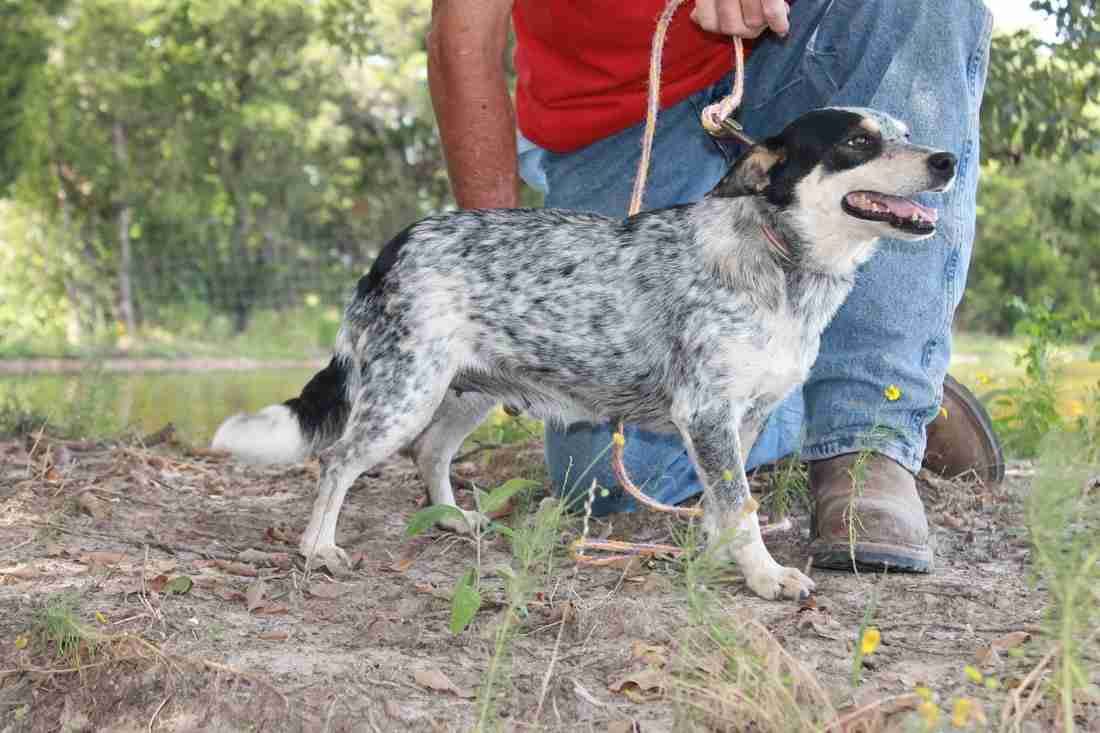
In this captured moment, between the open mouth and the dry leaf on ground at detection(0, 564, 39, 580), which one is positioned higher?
the open mouth

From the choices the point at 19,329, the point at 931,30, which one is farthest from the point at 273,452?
the point at 19,329

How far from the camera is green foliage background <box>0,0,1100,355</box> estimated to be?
642 inches

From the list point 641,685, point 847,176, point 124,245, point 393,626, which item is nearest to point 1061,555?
point 641,685

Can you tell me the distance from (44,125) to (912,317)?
49.4 ft

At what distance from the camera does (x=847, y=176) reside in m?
3.06

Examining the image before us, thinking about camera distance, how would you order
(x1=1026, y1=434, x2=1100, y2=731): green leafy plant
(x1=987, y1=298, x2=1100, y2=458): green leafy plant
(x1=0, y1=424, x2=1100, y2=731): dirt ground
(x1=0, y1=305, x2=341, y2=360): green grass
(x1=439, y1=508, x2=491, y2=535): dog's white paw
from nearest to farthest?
(x1=1026, y1=434, x2=1100, y2=731): green leafy plant, (x1=0, y1=424, x2=1100, y2=731): dirt ground, (x1=439, y1=508, x2=491, y2=535): dog's white paw, (x1=987, y1=298, x2=1100, y2=458): green leafy plant, (x1=0, y1=305, x2=341, y2=360): green grass

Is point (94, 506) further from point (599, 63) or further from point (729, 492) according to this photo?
point (599, 63)

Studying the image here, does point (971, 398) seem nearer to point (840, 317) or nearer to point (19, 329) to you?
point (840, 317)

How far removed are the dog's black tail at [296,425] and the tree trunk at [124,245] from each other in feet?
42.8

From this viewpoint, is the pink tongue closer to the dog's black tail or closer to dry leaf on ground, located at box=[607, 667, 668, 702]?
dry leaf on ground, located at box=[607, 667, 668, 702]

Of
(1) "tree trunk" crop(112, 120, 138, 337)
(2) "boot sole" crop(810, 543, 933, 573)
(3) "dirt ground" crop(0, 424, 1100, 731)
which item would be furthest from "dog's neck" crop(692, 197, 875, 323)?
(1) "tree trunk" crop(112, 120, 138, 337)

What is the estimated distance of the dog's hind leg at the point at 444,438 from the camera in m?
4.00

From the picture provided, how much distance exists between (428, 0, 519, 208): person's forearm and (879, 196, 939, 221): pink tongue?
138cm

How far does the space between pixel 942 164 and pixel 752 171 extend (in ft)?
1.57
